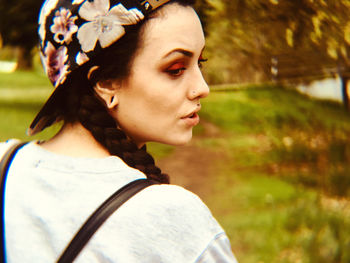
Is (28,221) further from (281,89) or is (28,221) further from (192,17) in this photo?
(281,89)

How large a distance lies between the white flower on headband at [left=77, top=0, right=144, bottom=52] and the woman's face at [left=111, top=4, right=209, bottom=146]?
7 cm

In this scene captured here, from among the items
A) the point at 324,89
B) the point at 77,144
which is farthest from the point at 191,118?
the point at 324,89

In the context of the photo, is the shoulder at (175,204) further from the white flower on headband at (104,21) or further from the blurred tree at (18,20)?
the blurred tree at (18,20)

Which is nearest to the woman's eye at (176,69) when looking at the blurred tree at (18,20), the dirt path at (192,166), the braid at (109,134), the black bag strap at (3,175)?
the braid at (109,134)

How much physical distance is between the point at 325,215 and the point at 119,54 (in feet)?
13.7

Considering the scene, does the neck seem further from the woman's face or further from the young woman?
the woman's face

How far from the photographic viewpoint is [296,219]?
17.7ft

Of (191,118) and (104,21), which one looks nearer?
(104,21)

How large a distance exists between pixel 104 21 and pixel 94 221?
570 millimetres

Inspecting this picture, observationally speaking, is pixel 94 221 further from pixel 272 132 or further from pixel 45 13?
pixel 272 132

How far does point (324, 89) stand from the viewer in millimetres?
15117

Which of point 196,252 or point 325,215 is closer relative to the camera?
point 196,252

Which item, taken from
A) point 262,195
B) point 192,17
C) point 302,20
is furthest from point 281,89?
point 192,17

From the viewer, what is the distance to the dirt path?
8.44m
